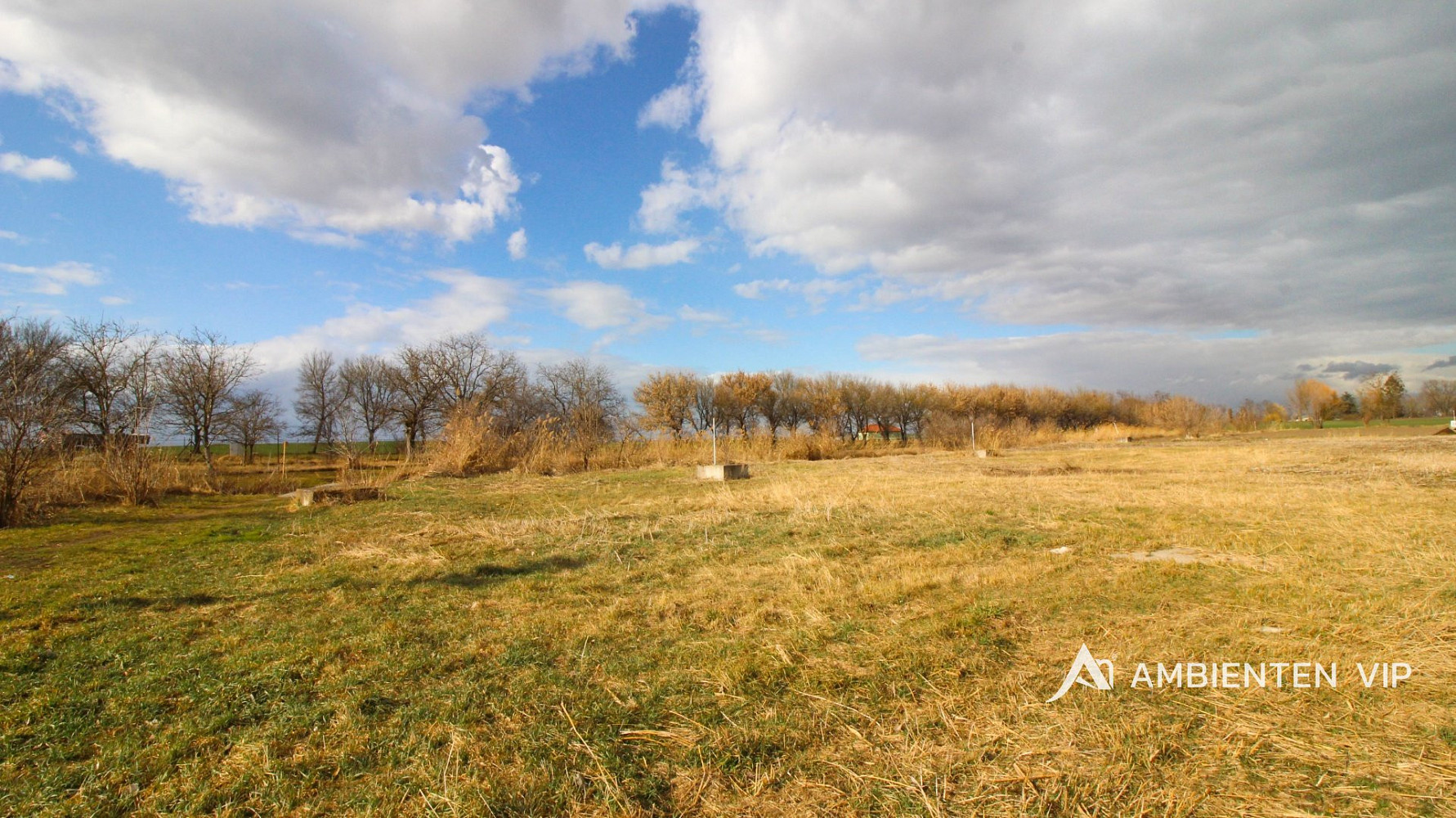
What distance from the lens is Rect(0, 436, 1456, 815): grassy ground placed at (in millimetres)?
2441

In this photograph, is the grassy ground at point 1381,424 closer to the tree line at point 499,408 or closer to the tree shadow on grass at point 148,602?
the tree line at point 499,408

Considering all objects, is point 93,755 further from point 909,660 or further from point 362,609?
point 909,660

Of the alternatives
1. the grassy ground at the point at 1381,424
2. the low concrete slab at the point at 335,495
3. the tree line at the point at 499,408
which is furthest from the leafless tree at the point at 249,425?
the grassy ground at the point at 1381,424

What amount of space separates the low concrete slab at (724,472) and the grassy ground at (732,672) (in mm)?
9556

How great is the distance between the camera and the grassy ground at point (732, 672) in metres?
2.44

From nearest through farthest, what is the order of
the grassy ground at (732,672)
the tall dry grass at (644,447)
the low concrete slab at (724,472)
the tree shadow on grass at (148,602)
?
the grassy ground at (732,672), the tree shadow on grass at (148,602), the low concrete slab at (724,472), the tall dry grass at (644,447)

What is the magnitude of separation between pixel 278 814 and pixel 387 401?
55066 millimetres

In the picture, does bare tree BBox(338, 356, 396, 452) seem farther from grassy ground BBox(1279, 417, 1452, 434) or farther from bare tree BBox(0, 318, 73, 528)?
grassy ground BBox(1279, 417, 1452, 434)

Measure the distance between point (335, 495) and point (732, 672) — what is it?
13228mm

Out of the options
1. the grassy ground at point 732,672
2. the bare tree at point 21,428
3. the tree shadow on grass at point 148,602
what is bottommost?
the grassy ground at point 732,672

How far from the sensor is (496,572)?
20.4 ft

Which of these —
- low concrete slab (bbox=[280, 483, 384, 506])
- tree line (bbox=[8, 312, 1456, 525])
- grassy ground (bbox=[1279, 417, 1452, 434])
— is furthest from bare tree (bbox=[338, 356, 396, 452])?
grassy ground (bbox=[1279, 417, 1452, 434])

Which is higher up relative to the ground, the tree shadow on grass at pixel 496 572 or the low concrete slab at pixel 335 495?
the low concrete slab at pixel 335 495

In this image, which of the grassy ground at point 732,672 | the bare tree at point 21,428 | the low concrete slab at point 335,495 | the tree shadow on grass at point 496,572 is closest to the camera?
the grassy ground at point 732,672
